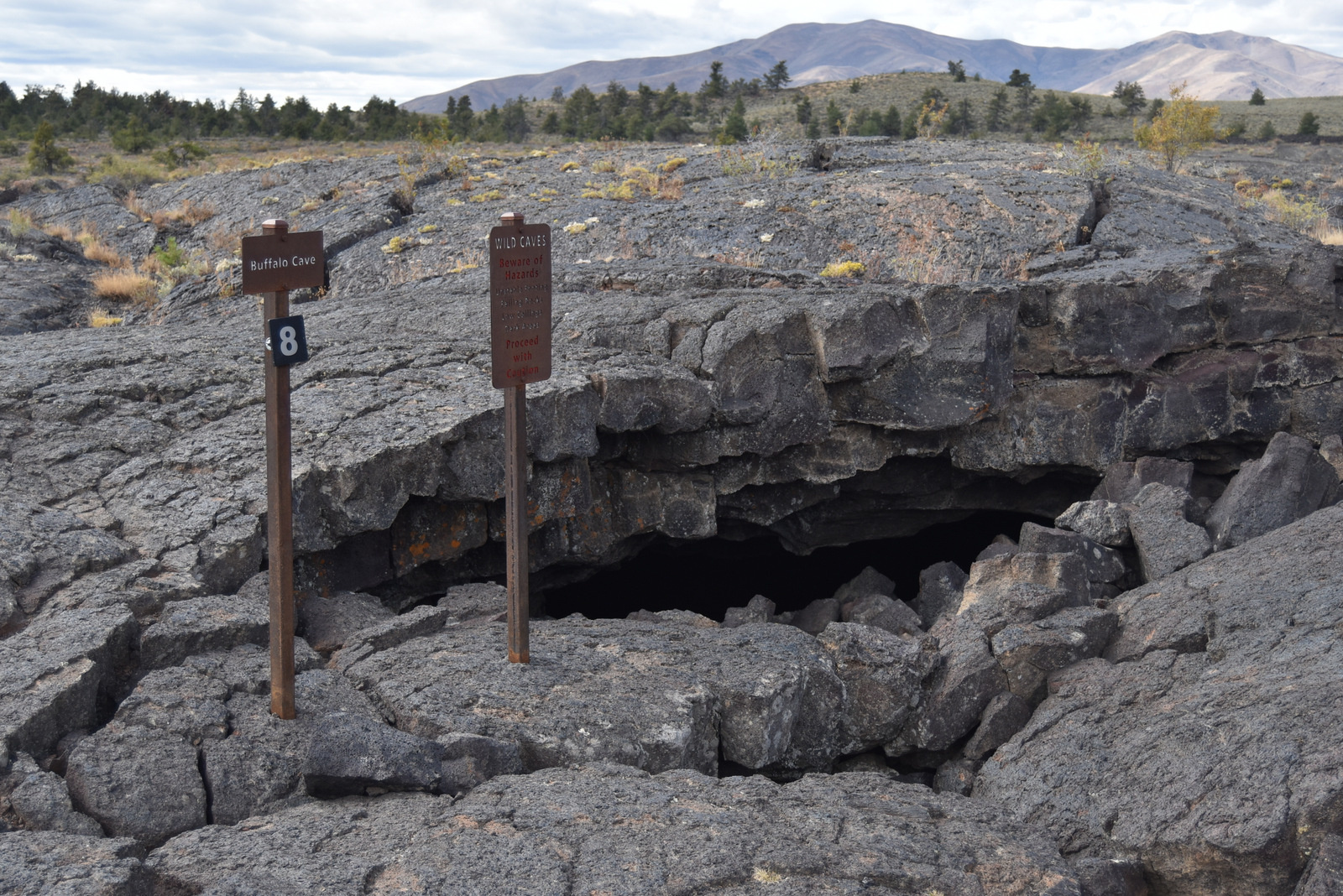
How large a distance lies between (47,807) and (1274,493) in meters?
8.26

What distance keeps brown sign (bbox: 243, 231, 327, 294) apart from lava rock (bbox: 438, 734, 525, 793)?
2161 millimetres

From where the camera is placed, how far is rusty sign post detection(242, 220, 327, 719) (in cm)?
431

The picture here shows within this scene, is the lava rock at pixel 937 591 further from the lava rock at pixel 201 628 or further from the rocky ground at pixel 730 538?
the lava rock at pixel 201 628

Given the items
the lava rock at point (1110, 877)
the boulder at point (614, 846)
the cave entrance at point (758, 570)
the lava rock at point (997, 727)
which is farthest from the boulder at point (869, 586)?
the lava rock at point (1110, 877)

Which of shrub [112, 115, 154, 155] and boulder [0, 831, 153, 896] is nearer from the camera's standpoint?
boulder [0, 831, 153, 896]

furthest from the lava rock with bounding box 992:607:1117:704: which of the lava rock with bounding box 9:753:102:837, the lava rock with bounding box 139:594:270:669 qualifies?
the lava rock with bounding box 9:753:102:837

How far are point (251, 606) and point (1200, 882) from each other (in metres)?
4.86

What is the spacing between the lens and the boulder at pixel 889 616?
7.43 meters

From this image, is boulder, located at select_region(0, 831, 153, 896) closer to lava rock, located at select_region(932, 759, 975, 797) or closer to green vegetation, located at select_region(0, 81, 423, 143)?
lava rock, located at select_region(932, 759, 975, 797)

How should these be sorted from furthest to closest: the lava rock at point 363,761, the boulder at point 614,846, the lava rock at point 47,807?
1. the lava rock at point 363,761
2. the lava rock at point 47,807
3. the boulder at point 614,846

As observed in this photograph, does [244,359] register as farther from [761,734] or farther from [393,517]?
[761,734]

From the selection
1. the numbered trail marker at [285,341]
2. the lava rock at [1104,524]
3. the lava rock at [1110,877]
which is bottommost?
the lava rock at [1110,877]

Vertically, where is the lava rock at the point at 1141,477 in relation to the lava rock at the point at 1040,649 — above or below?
above

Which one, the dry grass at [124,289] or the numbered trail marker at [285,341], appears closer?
the numbered trail marker at [285,341]
